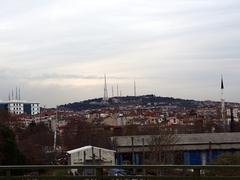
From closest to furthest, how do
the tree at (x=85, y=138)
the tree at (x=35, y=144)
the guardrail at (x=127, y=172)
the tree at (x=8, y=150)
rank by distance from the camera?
the guardrail at (x=127, y=172)
the tree at (x=8, y=150)
the tree at (x=35, y=144)
the tree at (x=85, y=138)

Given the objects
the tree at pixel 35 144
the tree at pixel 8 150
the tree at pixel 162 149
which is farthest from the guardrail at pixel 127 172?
the tree at pixel 162 149

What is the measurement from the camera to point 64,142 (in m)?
91.5

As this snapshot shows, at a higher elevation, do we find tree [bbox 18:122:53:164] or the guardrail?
the guardrail

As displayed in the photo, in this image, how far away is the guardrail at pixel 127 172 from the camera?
456 inches

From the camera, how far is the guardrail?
1159 centimetres

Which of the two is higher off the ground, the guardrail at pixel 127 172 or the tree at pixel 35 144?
the guardrail at pixel 127 172

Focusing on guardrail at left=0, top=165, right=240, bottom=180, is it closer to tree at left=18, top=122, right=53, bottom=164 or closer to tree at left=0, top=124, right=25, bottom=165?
tree at left=0, top=124, right=25, bottom=165

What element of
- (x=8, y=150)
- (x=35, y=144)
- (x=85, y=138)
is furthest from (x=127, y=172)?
(x=85, y=138)

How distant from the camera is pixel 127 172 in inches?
503

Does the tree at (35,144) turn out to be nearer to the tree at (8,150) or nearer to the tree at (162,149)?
the tree at (8,150)

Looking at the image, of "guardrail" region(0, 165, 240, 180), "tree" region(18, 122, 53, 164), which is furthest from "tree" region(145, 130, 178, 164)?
"guardrail" region(0, 165, 240, 180)

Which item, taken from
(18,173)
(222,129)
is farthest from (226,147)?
(18,173)

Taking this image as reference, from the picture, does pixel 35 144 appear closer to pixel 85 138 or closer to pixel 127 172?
pixel 85 138

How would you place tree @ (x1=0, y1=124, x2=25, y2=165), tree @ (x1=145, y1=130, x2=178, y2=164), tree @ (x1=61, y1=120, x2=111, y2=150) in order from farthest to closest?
tree @ (x1=61, y1=120, x2=111, y2=150)
tree @ (x1=145, y1=130, x2=178, y2=164)
tree @ (x1=0, y1=124, x2=25, y2=165)
